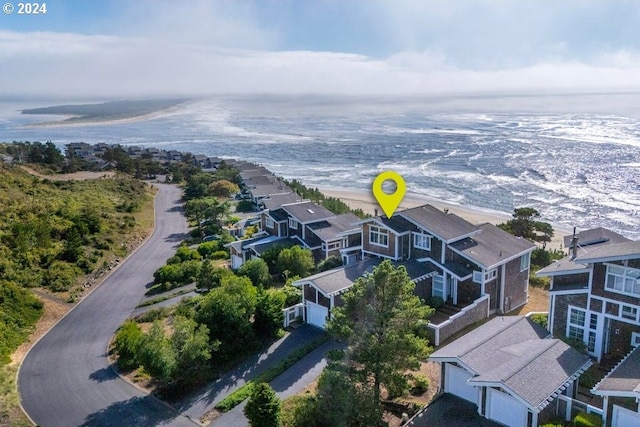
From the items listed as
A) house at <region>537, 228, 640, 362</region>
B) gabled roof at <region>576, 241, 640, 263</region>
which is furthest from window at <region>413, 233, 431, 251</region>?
gabled roof at <region>576, 241, 640, 263</region>

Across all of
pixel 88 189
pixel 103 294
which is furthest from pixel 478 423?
pixel 88 189

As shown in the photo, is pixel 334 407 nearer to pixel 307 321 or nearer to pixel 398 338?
pixel 398 338

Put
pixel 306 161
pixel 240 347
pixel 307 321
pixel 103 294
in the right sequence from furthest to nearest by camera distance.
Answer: pixel 306 161
pixel 103 294
pixel 307 321
pixel 240 347

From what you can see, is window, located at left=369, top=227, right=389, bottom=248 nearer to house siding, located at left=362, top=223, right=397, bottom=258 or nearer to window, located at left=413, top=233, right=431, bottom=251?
house siding, located at left=362, top=223, right=397, bottom=258

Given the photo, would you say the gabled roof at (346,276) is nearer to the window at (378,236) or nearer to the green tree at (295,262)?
the window at (378,236)

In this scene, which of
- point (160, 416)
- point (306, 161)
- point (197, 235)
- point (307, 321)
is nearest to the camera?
point (160, 416)

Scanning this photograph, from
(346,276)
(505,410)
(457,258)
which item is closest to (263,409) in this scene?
(505,410)
